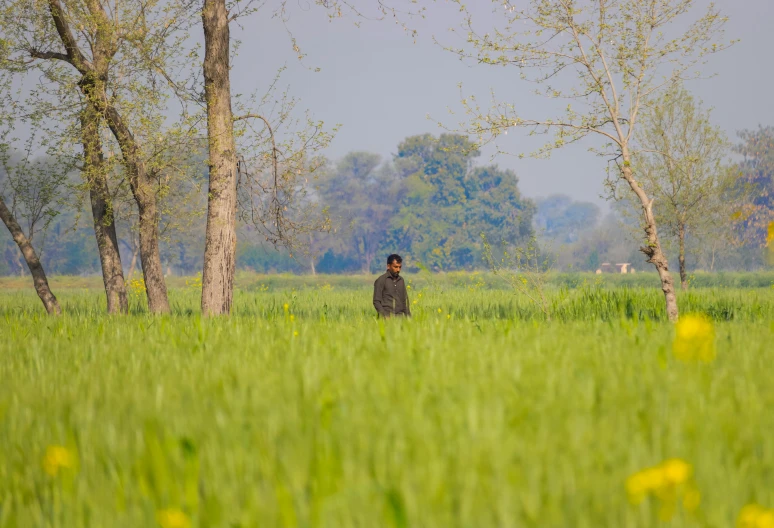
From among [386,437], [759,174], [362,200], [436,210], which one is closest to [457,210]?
[436,210]

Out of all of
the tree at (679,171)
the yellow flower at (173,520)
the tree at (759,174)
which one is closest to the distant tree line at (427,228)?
the tree at (759,174)

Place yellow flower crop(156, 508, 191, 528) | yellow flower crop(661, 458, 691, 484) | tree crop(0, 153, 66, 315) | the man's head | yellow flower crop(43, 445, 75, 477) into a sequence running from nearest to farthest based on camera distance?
yellow flower crop(661, 458, 691, 484), yellow flower crop(156, 508, 191, 528), yellow flower crop(43, 445, 75, 477), the man's head, tree crop(0, 153, 66, 315)

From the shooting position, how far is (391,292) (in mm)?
11914

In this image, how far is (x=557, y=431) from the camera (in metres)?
3.52

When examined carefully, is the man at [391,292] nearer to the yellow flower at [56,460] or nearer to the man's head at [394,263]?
the man's head at [394,263]

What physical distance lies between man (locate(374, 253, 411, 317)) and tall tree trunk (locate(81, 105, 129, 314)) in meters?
6.82

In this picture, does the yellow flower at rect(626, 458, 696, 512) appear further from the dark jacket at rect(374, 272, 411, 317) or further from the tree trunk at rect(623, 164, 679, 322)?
the tree trunk at rect(623, 164, 679, 322)

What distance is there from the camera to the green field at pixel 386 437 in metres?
2.61

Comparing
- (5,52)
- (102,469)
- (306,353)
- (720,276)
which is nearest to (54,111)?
(5,52)

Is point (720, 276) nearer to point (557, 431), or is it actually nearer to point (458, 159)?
point (458, 159)

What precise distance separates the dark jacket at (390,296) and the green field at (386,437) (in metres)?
5.16

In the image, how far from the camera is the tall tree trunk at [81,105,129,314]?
49.6ft

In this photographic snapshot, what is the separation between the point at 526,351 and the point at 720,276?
48383 millimetres

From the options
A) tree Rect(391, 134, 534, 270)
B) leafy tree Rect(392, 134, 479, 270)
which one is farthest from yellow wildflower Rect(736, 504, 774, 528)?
tree Rect(391, 134, 534, 270)
